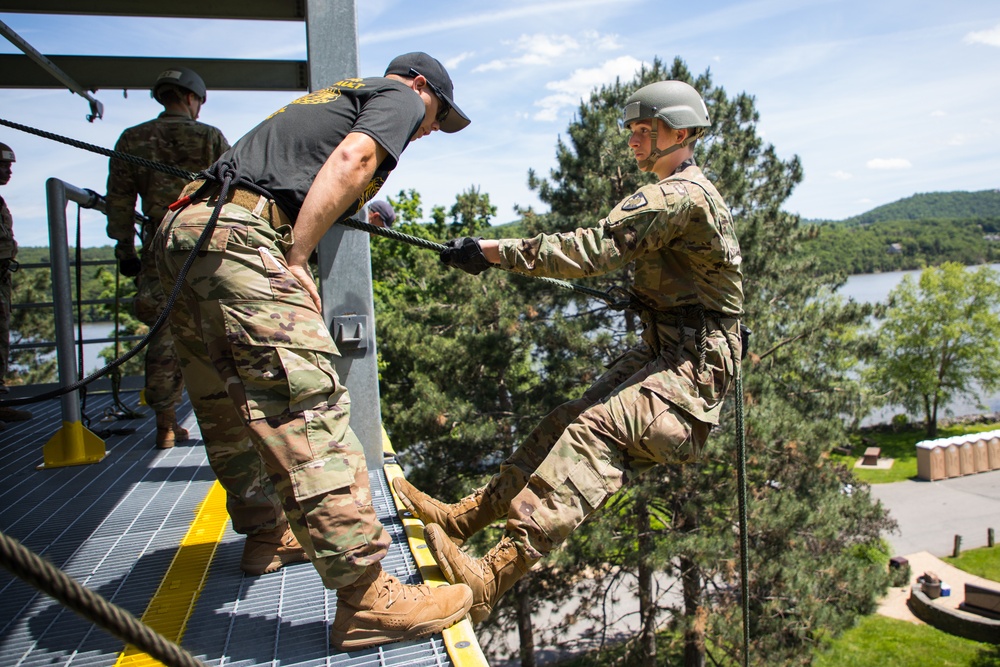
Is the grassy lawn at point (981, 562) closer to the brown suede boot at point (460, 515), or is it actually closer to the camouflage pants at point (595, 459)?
the camouflage pants at point (595, 459)

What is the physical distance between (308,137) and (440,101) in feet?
2.04

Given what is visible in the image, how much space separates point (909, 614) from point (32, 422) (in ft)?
75.0

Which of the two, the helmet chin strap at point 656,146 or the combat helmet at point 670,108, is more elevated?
the combat helmet at point 670,108

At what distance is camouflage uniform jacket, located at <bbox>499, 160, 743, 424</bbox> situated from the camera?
9.89 ft

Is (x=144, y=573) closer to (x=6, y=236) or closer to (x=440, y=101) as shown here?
(x=440, y=101)

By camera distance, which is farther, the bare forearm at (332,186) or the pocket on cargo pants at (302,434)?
the bare forearm at (332,186)

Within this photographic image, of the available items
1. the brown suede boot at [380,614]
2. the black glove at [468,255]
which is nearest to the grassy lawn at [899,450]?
the black glove at [468,255]

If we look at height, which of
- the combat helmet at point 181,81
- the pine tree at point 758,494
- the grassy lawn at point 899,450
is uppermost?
the combat helmet at point 181,81

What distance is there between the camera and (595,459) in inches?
115

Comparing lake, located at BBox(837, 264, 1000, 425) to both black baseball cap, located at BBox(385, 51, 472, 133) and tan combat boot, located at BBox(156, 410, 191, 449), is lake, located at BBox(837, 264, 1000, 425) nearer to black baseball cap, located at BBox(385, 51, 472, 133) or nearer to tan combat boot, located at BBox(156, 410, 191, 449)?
tan combat boot, located at BBox(156, 410, 191, 449)

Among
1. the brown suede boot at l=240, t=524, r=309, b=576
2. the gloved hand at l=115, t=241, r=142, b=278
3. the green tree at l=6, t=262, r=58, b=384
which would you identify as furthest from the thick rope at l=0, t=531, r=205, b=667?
the green tree at l=6, t=262, r=58, b=384

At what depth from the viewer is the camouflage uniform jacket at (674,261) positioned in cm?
301

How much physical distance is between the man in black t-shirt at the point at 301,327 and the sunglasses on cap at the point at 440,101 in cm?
11

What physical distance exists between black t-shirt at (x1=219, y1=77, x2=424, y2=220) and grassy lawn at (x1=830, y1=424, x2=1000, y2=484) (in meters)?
31.3
